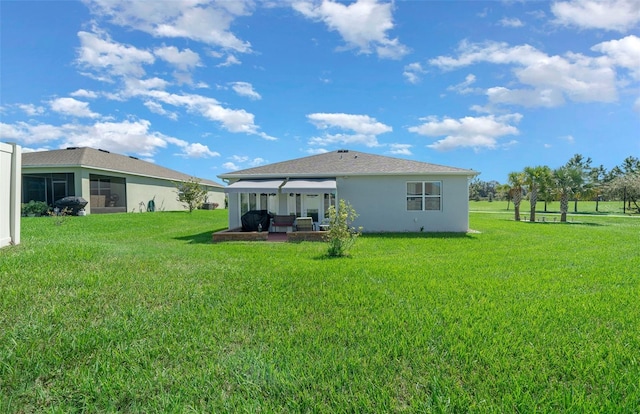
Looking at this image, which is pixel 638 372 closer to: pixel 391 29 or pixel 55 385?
pixel 55 385

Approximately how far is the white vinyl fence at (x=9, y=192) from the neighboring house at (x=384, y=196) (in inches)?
402

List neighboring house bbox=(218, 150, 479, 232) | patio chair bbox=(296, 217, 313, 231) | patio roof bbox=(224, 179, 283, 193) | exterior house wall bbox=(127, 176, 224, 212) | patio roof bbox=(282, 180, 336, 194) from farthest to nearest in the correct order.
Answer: exterior house wall bbox=(127, 176, 224, 212) < neighboring house bbox=(218, 150, 479, 232) < patio roof bbox=(224, 179, 283, 193) < patio chair bbox=(296, 217, 313, 231) < patio roof bbox=(282, 180, 336, 194)

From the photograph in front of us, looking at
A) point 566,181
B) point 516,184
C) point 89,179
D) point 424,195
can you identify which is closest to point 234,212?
point 424,195

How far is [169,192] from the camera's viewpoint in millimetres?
43156

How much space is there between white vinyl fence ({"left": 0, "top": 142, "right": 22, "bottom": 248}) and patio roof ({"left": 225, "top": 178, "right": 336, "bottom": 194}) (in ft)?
30.3

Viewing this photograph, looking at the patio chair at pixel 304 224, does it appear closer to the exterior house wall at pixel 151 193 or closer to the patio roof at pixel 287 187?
the patio roof at pixel 287 187

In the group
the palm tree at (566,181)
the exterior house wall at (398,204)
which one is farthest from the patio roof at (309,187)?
the palm tree at (566,181)

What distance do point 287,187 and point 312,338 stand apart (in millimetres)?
14150

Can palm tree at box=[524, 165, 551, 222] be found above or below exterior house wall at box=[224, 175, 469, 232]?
above

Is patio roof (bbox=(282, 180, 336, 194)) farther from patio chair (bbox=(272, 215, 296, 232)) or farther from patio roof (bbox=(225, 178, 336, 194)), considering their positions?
patio chair (bbox=(272, 215, 296, 232))

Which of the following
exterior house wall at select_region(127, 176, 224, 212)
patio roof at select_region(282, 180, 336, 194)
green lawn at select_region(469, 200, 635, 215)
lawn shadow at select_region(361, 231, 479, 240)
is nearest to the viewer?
lawn shadow at select_region(361, 231, 479, 240)

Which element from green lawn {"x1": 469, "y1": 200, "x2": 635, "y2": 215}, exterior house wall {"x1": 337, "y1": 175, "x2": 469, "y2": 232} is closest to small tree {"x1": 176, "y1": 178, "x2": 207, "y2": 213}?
Result: exterior house wall {"x1": 337, "y1": 175, "x2": 469, "y2": 232}

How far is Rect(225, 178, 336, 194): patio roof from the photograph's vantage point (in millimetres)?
18719

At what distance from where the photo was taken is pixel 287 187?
18.7 metres
